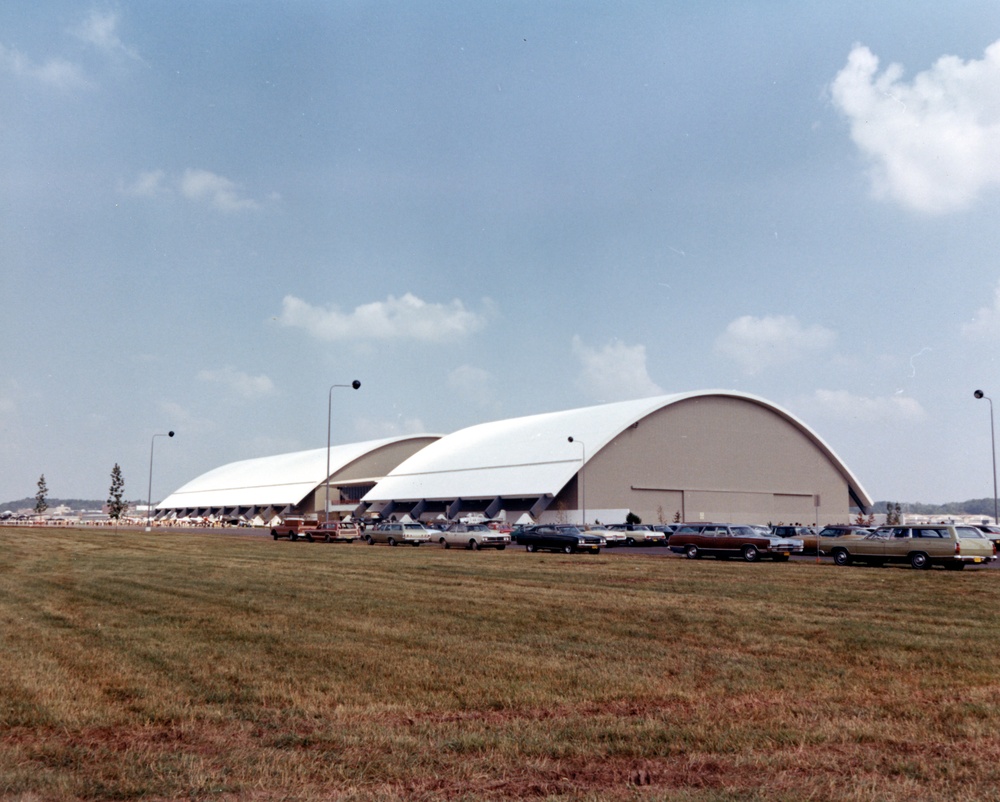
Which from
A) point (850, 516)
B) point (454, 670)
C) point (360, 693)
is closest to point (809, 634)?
point (454, 670)

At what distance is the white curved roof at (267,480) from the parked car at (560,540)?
78266mm

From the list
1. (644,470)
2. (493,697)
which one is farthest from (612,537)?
(493,697)

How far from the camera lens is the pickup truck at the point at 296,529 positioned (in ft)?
212

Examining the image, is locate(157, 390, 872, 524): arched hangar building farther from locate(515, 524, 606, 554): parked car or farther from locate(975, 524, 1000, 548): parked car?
locate(975, 524, 1000, 548): parked car

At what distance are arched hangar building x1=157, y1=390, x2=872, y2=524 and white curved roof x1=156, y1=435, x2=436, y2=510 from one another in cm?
1520

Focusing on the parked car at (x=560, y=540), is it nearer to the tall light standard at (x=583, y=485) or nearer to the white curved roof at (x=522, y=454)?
the tall light standard at (x=583, y=485)

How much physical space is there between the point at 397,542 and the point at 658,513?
39407mm

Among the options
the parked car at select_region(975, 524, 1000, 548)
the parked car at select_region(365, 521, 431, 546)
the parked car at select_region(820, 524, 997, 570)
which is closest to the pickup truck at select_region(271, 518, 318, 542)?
the parked car at select_region(365, 521, 431, 546)

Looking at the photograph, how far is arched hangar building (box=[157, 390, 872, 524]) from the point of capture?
8794cm

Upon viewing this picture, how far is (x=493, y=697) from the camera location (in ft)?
32.5

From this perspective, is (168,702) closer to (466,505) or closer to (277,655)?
(277,655)

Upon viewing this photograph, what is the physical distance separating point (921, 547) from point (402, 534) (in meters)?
31.0

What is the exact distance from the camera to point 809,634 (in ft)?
48.7

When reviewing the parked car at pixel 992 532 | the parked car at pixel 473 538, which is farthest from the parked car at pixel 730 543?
the parked car at pixel 473 538
